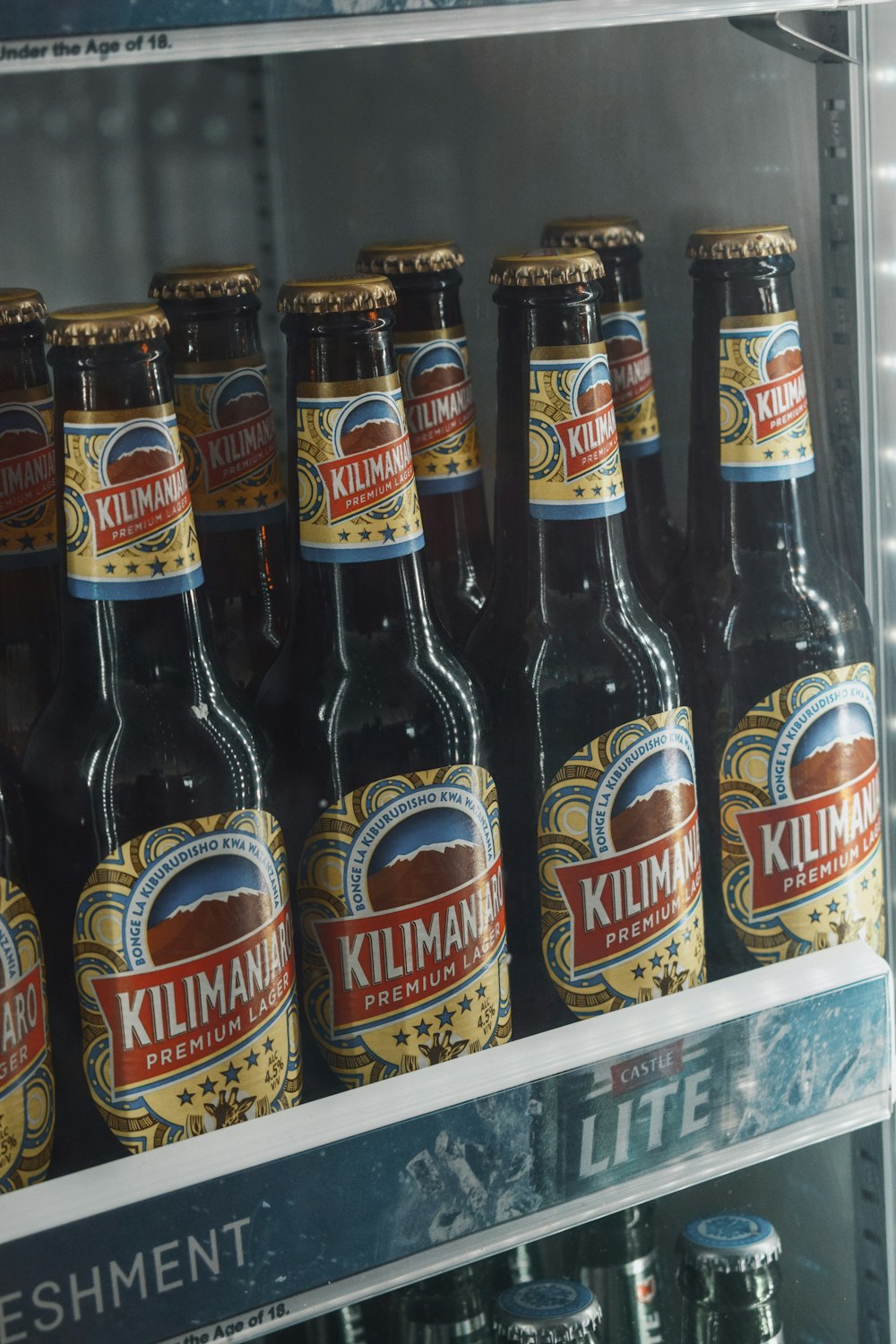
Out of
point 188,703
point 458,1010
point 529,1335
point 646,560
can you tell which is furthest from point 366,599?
point 529,1335

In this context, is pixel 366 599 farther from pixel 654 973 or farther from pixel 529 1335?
pixel 529 1335

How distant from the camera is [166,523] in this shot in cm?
79

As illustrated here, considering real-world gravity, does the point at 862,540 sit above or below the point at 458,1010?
above

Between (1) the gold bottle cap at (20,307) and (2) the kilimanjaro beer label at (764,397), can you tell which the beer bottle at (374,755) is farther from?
(2) the kilimanjaro beer label at (764,397)

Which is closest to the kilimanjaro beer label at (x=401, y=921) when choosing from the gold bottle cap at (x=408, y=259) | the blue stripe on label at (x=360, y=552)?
the blue stripe on label at (x=360, y=552)

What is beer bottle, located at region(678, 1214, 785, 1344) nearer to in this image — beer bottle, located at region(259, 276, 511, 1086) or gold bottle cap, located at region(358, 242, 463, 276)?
beer bottle, located at region(259, 276, 511, 1086)

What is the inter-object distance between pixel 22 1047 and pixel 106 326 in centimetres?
38

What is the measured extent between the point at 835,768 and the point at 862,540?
20 centimetres

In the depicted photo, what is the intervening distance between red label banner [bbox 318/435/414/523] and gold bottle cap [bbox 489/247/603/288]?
0.13 m

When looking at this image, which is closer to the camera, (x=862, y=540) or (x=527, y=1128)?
(x=527, y=1128)

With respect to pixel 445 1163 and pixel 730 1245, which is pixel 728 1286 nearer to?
pixel 730 1245

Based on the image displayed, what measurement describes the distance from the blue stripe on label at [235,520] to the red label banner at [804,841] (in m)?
0.38

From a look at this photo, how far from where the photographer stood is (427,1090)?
0.81 metres

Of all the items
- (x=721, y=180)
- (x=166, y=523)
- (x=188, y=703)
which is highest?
(x=721, y=180)
